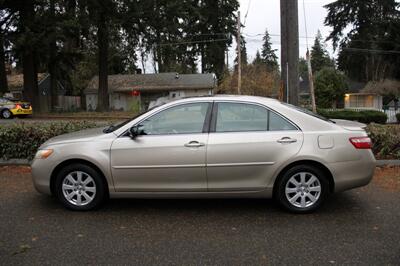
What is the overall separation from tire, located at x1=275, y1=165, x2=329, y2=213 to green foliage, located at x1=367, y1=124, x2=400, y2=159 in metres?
3.90

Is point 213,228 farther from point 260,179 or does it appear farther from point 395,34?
point 395,34

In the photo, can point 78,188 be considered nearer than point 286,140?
No

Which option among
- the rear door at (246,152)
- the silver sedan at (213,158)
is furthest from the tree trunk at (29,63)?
the rear door at (246,152)

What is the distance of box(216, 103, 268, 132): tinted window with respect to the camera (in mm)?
5586

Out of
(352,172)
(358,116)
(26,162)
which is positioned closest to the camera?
(352,172)

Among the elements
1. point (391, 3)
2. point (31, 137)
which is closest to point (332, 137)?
point (31, 137)

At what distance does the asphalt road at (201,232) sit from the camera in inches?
166

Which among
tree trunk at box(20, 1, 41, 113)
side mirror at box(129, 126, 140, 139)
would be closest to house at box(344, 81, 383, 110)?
tree trunk at box(20, 1, 41, 113)

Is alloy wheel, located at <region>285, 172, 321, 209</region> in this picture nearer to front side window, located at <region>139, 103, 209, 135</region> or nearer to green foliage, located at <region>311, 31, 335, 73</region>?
front side window, located at <region>139, 103, 209, 135</region>

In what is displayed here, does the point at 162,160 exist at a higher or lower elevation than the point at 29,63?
lower

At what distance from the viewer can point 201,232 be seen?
195 inches

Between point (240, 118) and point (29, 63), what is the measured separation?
96.1ft

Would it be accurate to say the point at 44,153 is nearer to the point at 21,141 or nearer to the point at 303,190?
the point at 303,190

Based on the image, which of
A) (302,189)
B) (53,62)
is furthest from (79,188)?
(53,62)
